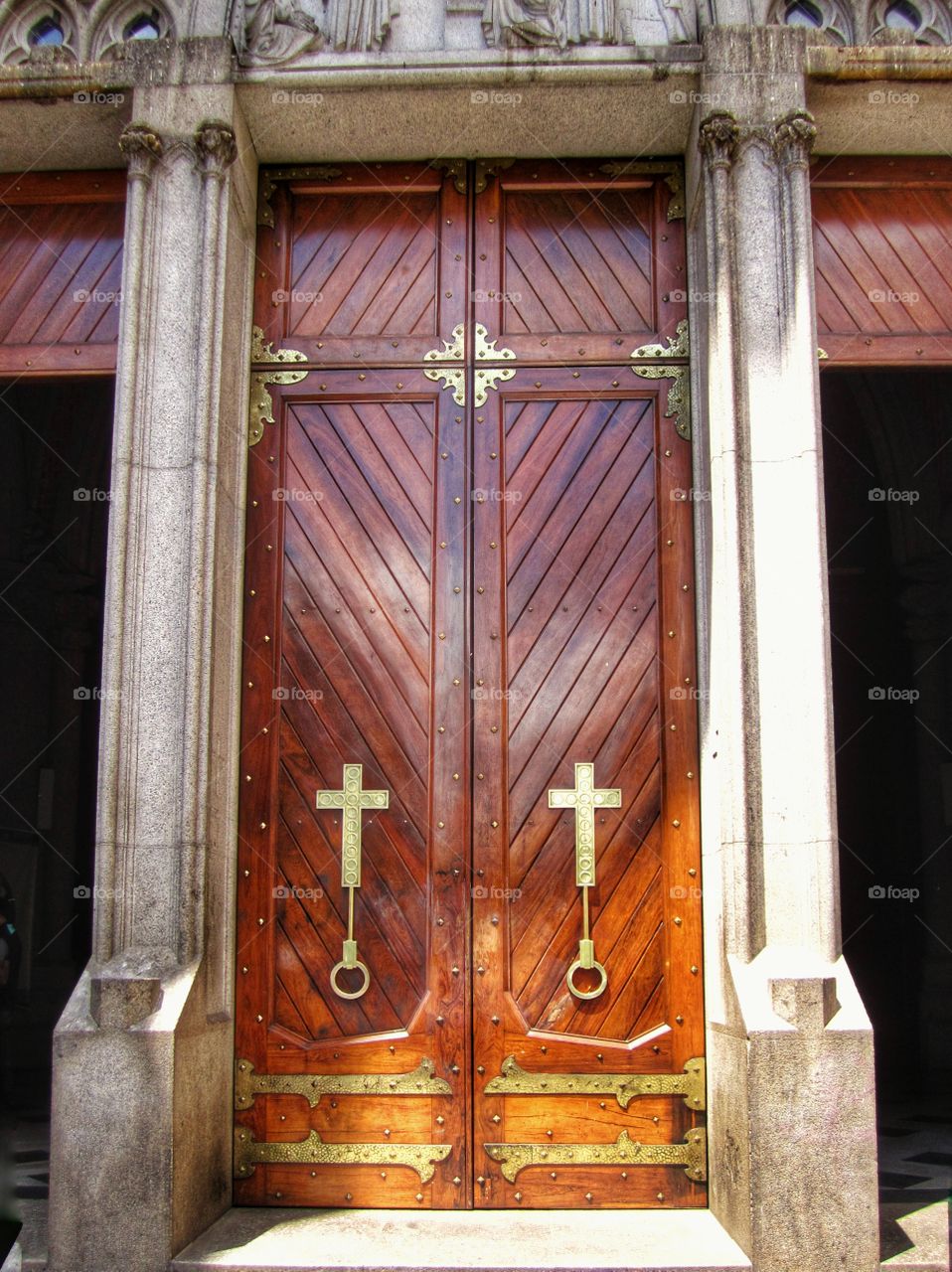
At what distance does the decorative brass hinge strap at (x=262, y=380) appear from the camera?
6223mm

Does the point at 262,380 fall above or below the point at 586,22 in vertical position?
below

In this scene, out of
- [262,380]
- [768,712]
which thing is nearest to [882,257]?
[768,712]

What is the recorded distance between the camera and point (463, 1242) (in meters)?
5.05

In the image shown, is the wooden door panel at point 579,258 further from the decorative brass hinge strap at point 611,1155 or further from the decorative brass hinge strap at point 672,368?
the decorative brass hinge strap at point 611,1155

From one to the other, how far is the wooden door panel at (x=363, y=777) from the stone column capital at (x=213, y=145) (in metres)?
1.04

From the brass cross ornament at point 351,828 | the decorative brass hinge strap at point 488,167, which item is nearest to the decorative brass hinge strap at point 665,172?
the decorative brass hinge strap at point 488,167

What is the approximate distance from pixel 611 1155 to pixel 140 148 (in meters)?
4.89

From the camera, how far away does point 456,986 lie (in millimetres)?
5703

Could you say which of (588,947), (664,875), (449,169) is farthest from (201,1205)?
(449,169)

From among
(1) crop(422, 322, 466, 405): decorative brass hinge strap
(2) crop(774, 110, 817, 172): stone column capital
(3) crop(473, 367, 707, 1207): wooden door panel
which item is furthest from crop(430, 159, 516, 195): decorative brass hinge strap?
(2) crop(774, 110, 817, 172): stone column capital

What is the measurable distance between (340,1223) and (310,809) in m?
1.74

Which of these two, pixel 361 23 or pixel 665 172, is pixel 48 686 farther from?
pixel 665 172

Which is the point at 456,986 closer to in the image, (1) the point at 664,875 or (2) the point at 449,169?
(1) the point at 664,875

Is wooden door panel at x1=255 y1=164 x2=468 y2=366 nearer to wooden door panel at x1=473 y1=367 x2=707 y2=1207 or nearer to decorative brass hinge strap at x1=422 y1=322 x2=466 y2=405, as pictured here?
decorative brass hinge strap at x1=422 y1=322 x2=466 y2=405
